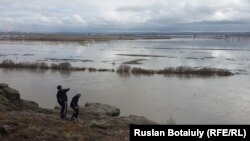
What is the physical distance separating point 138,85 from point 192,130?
3086 centimetres

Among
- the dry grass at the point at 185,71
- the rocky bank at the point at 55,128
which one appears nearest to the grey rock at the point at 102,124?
the rocky bank at the point at 55,128

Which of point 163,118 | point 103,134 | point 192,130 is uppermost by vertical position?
point 192,130

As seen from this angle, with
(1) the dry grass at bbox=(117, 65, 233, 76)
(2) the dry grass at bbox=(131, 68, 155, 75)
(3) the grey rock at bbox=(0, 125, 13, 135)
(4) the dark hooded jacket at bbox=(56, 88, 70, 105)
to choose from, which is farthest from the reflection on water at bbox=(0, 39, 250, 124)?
(3) the grey rock at bbox=(0, 125, 13, 135)

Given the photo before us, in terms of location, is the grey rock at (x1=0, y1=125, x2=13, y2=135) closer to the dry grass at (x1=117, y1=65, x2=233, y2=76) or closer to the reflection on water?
the reflection on water

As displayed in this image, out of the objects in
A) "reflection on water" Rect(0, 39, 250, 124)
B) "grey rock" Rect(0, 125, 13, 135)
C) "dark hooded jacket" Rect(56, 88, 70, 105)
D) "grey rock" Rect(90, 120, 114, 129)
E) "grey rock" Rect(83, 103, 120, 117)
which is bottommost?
"reflection on water" Rect(0, 39, 250, 124)

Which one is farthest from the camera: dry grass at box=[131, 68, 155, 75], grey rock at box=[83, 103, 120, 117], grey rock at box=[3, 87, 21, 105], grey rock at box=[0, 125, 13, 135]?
dry grass at box=[131, 68, 155, 75]

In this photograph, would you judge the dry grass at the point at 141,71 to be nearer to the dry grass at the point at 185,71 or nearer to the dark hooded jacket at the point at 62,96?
the dry grass at the point at 185,71

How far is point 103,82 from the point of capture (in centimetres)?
4338

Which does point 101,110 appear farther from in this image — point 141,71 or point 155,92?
point 141,71

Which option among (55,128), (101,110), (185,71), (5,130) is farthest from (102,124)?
(185,71)

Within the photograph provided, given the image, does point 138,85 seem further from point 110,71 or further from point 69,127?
point 69,127

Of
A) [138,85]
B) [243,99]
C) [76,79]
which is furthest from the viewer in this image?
[76,79]

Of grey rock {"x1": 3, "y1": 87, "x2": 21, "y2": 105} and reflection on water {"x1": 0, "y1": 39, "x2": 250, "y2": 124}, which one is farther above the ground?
grey rock {"x1": 3, "y1": 87, "x2": 21, "y2": 105}

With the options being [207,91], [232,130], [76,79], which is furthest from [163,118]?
[76,79]
